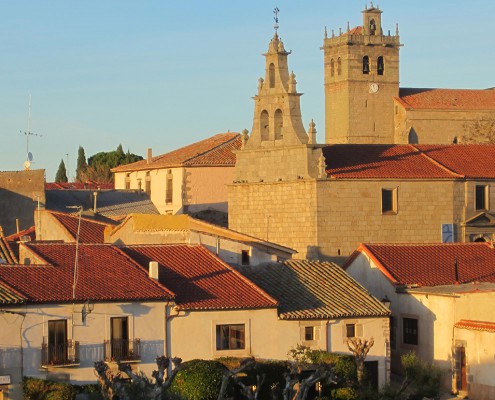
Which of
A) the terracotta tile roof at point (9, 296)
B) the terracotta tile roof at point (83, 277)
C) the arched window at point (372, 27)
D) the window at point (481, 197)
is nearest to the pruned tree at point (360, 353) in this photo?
the terracotta tile roof at point (83, 277)

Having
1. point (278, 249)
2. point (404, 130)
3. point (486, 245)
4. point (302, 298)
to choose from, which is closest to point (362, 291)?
point (302, 298)

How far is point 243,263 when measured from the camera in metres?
42.3

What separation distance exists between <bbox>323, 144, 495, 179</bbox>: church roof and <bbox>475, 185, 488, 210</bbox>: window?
1.83 feet

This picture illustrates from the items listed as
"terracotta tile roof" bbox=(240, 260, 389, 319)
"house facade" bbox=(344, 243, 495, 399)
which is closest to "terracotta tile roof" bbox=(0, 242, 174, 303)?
"terracotta tile roof" bbox=(240, 260, 389, 319)

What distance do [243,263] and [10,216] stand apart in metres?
23.1

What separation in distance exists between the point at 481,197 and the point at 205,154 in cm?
1584

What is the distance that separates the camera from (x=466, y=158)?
6306 centimetres

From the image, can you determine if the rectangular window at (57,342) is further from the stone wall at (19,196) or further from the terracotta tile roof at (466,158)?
the terracotta tile roof at (466,158)

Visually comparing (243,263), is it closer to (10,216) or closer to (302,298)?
(302,298)

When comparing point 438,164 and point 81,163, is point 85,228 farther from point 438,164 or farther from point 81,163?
point 81,163

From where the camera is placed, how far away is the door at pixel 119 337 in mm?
34656

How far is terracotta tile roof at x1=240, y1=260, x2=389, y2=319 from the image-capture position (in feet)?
125

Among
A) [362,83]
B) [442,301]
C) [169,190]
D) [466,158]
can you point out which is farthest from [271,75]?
[362,83]

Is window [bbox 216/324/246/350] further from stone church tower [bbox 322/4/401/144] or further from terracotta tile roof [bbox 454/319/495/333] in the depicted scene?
stone church tower [bbox 322/4/401/144]
